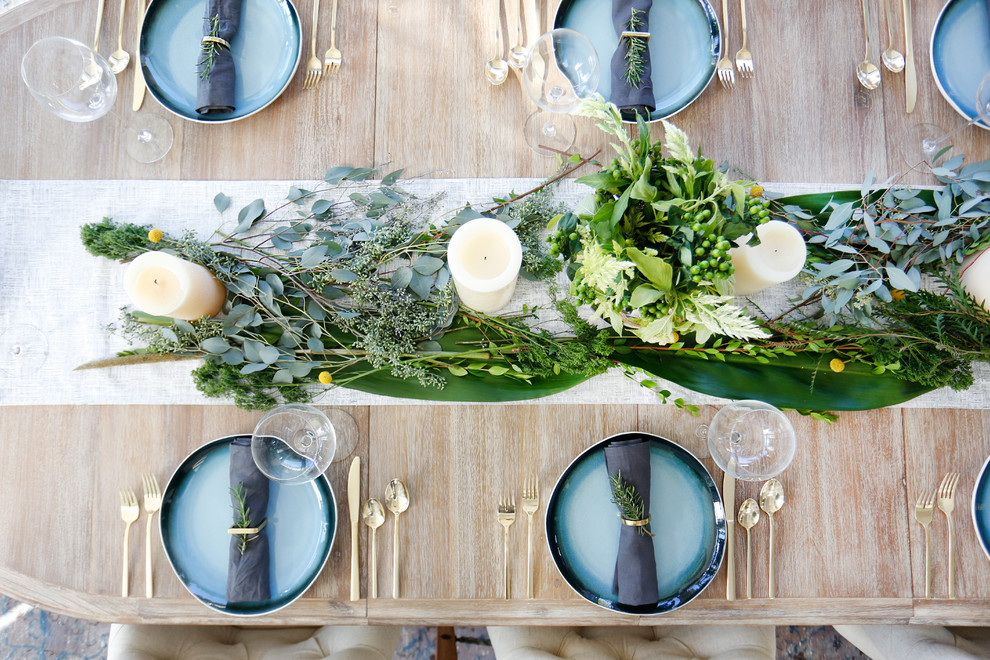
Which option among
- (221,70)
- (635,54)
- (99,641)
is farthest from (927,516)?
(99,641)

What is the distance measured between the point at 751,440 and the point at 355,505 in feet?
2.46

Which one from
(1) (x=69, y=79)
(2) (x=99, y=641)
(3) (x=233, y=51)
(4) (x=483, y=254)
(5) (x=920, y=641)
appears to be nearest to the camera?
(4) (x=483, y=254)

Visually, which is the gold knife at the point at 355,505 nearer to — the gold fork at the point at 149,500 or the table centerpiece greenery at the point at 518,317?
the table centerpiece greenery at the point at 518,317

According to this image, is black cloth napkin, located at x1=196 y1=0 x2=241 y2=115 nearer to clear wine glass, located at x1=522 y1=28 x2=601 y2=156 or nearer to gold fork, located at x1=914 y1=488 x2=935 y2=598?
clear wine glass, located at x1=522 y1=28 x2=601 y2=156

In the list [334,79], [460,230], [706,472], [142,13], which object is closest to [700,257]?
[460,230]

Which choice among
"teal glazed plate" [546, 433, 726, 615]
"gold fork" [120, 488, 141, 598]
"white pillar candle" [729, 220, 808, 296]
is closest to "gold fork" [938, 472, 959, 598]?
"teal glazed plate" [546, 433, 726, 615]

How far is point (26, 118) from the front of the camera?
1.19m

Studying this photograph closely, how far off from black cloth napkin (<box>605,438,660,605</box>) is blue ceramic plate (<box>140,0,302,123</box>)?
3.28ft

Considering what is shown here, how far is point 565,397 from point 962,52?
1090 millimetres

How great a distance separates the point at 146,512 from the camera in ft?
3.68

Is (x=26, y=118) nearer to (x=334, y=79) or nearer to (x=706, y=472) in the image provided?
(x=334, y=79)

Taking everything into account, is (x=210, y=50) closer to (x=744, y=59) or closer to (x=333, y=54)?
(x=333, y=54)

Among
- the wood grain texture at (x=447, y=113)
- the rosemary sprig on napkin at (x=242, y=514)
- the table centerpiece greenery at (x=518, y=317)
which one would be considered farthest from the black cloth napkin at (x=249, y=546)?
the wood grain texture at (x=447, y=113)

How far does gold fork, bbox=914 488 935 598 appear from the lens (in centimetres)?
111
